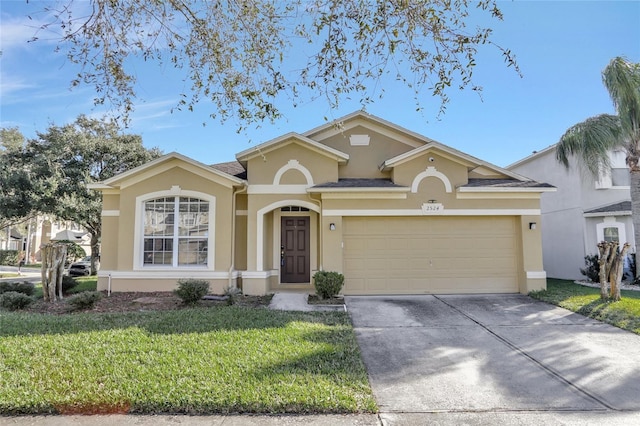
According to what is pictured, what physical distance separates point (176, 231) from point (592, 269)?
15011mm

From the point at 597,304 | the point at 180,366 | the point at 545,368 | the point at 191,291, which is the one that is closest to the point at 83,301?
the point at 191,291

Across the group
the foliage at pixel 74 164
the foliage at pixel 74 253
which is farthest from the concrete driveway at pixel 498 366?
the foliage at pixel 74 253

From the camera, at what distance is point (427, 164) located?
12070 mm

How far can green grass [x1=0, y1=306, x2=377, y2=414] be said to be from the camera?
4.24 m

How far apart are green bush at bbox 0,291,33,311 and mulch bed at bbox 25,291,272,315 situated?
0.18 metres

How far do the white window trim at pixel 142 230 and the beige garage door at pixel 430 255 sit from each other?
408 cm

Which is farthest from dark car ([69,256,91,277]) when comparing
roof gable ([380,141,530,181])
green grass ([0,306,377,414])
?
roof gable ([380,141,530,181])

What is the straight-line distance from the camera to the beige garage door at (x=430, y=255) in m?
11.7

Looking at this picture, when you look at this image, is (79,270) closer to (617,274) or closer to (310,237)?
(310,237)

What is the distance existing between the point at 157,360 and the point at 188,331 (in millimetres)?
1515

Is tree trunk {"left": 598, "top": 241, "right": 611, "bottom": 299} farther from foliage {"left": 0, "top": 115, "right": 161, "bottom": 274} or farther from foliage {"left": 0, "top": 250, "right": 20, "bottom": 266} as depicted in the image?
foliage {"left": 0, "top": 250, "right": 20, "bottom": 266}

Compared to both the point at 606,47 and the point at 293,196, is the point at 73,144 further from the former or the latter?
the point at 606,47

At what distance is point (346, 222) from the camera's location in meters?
11.8

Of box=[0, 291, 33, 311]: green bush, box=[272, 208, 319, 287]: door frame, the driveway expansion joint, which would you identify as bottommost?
the driveway expansion joint
